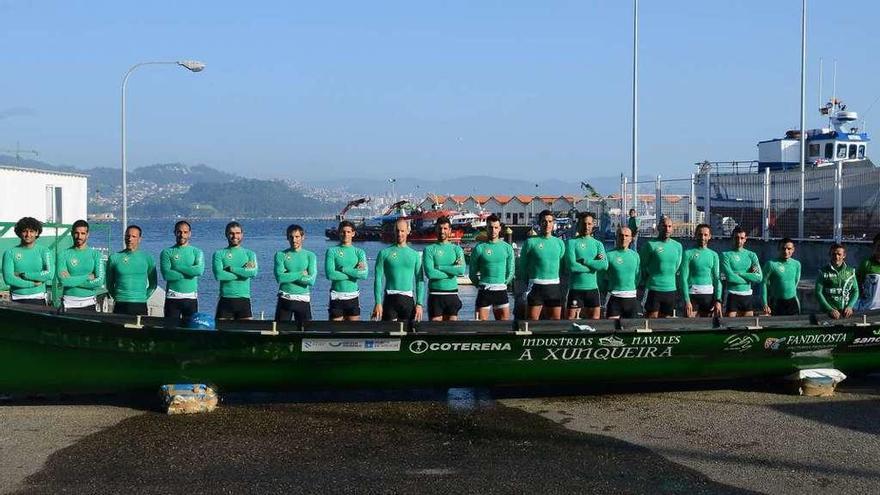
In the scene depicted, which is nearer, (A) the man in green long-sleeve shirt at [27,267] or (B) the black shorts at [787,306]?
(A) the man in green long-sleeve shirt at [27,267]

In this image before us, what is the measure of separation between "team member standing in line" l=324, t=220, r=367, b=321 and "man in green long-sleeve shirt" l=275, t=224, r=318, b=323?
8.9 inches

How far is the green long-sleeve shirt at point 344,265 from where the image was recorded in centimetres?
1027

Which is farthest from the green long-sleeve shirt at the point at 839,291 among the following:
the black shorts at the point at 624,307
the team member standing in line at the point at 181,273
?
the team member standing in line at the point at 181,273

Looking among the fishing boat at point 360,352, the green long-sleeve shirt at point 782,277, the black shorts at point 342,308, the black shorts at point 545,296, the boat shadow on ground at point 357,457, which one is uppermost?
the green long-sleeve shirt at point 782,277

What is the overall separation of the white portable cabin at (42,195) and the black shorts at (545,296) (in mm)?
12078

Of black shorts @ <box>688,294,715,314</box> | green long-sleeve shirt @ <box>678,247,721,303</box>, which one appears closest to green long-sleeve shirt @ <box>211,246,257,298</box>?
green long-sleeve shirt @ <box>678,247,721,303</box>

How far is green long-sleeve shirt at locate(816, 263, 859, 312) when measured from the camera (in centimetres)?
1050

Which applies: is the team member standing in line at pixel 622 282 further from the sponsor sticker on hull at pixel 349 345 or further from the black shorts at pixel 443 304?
the sponsor sticker on hull at pixel 349 345

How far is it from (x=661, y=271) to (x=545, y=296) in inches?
56.4

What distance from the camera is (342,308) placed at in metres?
10.4

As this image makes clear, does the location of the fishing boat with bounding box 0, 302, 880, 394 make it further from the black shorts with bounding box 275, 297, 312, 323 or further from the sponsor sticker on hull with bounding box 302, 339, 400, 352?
the black shorts with bounding box 275, 297, 312, 323

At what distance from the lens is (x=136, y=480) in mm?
6875

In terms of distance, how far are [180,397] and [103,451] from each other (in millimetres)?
1384

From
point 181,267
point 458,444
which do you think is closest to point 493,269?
point 458,444
